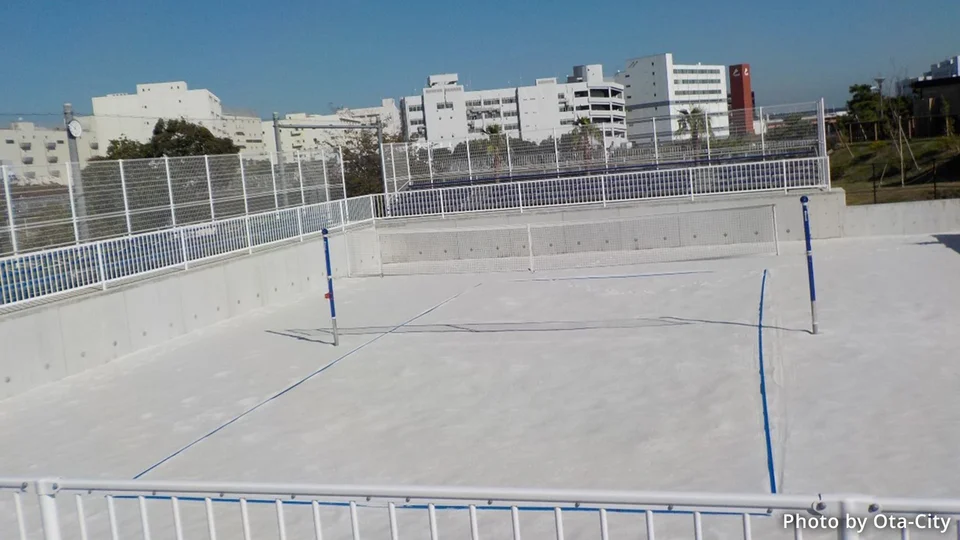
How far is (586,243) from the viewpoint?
24750 millimetres

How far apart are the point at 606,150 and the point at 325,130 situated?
2938 inches

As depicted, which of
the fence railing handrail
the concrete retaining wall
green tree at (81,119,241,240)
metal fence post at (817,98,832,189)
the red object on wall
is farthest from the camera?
the red object on wall

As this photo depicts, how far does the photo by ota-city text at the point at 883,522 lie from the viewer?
347cm

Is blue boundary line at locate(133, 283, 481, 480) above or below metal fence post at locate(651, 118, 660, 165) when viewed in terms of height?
below

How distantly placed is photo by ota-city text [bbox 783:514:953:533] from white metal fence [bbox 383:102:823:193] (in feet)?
80.0

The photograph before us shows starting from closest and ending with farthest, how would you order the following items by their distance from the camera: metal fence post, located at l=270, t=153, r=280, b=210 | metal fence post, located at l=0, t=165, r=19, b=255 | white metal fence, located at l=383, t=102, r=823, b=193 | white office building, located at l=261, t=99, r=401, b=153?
metal fence post, located at l=0, t=165, r=19, b=255 → metal fence post, located at l=270, t=153, r=280, b=210 → white metal fence, located at l=383, t=102, r=823, b=193 → white office building, located at l=261, t=99, r=401, b=153

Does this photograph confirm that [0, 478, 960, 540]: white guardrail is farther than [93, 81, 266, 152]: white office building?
No

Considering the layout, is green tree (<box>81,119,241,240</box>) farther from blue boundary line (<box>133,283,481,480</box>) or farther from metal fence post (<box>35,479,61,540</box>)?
metal fence post (<box>35,479,61,540</box>)

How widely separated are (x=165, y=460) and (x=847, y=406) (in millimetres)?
6635

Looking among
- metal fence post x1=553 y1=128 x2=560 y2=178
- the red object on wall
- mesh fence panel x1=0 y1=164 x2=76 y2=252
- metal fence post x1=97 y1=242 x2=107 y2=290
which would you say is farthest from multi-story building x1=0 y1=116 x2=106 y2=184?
the red object on wall

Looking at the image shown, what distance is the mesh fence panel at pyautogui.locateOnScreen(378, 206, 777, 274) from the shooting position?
74.6 ft

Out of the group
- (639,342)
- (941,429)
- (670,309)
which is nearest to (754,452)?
(941,429)

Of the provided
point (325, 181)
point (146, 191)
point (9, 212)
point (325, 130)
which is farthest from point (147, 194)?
point (325, 130)

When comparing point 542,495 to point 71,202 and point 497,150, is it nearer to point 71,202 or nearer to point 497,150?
point 71,202
